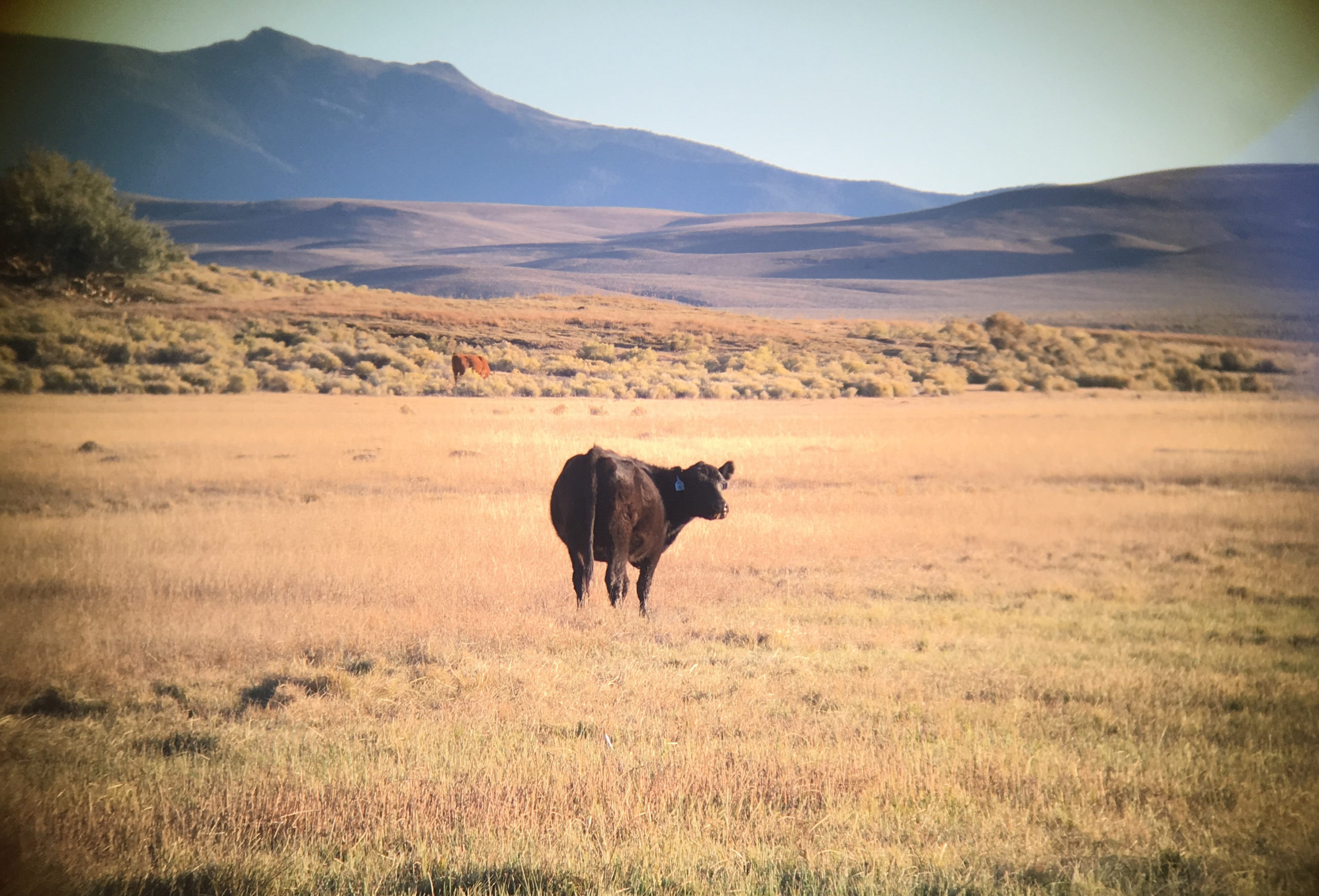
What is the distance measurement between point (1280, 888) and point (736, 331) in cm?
5820

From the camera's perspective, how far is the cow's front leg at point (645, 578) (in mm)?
9586

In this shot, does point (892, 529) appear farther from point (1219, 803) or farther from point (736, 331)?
point (736, 331)

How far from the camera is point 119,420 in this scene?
24875 mm

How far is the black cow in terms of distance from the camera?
894 centimetres

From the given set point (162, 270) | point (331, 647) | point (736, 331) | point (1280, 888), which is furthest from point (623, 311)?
point (1280, 888)

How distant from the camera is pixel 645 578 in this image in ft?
31.6

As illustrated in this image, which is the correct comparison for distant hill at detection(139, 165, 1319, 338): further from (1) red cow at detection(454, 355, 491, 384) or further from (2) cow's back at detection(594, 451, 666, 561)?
(2) cow's back at detection(594, 451, 666, 561)

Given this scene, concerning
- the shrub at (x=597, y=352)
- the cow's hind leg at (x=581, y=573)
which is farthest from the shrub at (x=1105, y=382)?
the cow's hind leg at (x=581, y=573)

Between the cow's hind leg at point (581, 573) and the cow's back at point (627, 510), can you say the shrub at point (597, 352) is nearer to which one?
the cow's back at point (627, 510)

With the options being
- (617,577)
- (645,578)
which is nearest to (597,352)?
(645,578)

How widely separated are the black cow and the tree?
1800 inches

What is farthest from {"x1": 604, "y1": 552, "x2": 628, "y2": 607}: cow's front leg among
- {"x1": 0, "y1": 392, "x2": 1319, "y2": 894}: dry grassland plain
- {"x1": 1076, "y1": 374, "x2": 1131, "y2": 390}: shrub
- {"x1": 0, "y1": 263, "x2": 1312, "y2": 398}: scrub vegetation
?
{"x1": 1076, "y1": 374, "x2": 1131, "y2": 390}: shrub

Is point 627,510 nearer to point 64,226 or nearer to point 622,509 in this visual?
point 622,509

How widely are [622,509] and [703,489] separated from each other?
1201 mm
